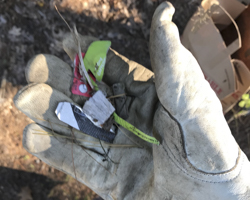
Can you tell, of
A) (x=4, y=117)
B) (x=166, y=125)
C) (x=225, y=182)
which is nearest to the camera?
(x=225, y=182)

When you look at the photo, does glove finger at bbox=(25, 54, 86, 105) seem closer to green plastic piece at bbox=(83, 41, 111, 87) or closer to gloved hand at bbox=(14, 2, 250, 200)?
gloved hand at bbox=(14, 2, 250, 200)

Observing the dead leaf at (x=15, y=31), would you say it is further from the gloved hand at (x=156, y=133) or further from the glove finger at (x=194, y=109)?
the glove finger at (x=194, y=109)

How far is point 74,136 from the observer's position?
6.12 feet

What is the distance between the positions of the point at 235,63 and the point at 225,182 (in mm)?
1807

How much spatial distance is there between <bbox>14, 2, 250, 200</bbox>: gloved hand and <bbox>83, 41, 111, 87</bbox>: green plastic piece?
10 centimetres

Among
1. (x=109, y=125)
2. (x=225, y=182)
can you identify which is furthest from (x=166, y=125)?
(x=109, y=125)

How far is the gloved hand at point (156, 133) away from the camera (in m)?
1.18

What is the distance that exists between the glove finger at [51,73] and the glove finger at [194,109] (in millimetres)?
1017

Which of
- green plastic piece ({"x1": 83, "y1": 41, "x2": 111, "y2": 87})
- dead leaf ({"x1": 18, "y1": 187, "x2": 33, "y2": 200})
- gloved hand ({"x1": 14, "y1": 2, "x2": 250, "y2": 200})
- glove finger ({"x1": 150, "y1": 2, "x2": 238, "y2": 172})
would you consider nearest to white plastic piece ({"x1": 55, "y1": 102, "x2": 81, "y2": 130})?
gloved hand ({"x1": 14, "y1": 2, "x2": 250, "y2": 200})

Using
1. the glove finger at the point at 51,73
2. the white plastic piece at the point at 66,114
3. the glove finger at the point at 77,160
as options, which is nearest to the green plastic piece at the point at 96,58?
the glove finger at the point at 51,73

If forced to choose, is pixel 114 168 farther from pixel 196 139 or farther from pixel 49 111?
pixel 196 139

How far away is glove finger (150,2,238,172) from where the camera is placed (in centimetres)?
115

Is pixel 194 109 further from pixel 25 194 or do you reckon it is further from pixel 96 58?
pixel 25 194

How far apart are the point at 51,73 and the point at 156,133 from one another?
118 centimetres
